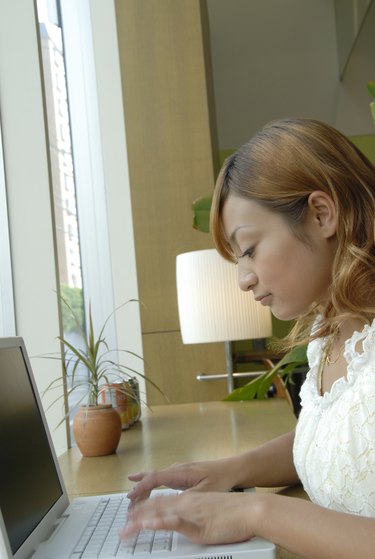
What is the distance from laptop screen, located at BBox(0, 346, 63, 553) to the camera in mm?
944

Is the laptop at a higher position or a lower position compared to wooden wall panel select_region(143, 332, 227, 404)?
higher

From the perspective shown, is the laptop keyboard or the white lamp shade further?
the white lamp shade

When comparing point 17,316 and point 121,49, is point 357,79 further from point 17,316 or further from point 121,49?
point 17,316

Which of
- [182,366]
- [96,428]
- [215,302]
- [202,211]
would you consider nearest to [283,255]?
[96,428]

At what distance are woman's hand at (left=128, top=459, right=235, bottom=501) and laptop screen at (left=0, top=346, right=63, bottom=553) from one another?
141 millimetres

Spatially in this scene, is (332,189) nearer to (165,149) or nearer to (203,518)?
(203,518)

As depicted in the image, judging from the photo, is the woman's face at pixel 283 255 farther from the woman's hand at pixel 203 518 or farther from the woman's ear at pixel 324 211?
the woman's hand at pixel 203 518

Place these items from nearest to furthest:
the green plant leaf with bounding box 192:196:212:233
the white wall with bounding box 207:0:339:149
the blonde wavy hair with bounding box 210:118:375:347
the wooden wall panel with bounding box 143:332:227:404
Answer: the blonde wavy hair with bounding box 210:118:375:347 → the green plant leaf with bounding box 192:196:212:233 → the wooden wall panel with bounding box 143:332:227:404 → the white wall with bounding box 207:0:339:149

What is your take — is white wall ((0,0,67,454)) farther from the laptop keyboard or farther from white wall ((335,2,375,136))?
white wall ((335,2,375,136))

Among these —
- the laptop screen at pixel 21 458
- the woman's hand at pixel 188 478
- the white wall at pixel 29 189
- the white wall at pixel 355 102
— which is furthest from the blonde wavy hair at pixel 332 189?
the white wall at pixel 355 102

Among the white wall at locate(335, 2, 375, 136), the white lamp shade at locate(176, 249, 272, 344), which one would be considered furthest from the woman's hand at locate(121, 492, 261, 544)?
the white wall at locate(335, 2, 375, 136)

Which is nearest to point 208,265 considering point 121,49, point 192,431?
point 192,431

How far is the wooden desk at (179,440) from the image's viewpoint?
65.9 inches

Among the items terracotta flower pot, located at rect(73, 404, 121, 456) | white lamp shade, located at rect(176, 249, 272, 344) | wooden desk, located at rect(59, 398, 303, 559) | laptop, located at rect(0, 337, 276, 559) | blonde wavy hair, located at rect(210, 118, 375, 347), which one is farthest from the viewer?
white lamp shade, located at rect(176, 249, 272, 344)
